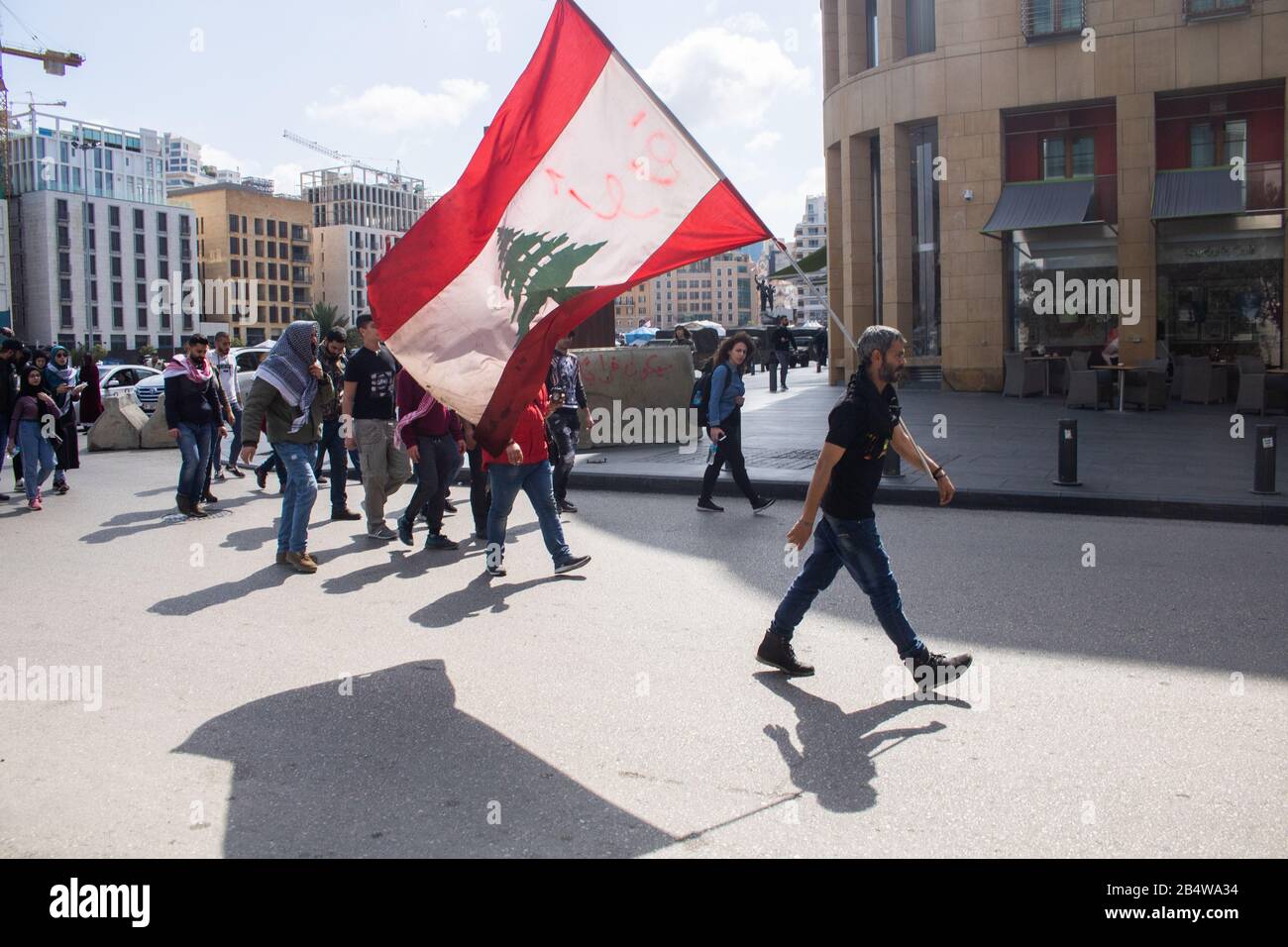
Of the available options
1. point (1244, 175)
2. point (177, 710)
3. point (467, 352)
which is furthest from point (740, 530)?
point (1244, 175)

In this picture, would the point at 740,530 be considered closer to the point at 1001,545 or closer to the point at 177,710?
the point at 1001,545

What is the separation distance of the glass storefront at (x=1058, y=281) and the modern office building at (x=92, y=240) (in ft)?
374

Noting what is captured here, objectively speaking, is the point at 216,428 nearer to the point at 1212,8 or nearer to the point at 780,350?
the point at 780,350

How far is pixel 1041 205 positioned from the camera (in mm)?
25219

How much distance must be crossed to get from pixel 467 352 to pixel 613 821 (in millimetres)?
2809

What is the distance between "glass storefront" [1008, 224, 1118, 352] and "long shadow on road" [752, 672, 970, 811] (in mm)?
21852

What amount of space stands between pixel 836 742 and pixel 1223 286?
22.4m

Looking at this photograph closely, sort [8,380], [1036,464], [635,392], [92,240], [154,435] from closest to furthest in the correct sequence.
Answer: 1. [8,380]
2. [1036,464]
3. [635,392]
4. [154,435]
5. [92,240]

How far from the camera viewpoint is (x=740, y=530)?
10125 millimetres

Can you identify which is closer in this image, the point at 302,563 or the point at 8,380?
the point at 302,563

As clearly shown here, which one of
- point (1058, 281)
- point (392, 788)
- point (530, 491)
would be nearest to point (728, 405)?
point (530, 491)

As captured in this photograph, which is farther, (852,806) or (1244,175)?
(1244,175)

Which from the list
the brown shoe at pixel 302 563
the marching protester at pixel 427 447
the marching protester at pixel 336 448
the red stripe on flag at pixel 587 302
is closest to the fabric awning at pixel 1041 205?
the marching protester at pixel 336 448

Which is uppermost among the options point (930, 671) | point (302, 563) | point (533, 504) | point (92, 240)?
point (92, 240)
